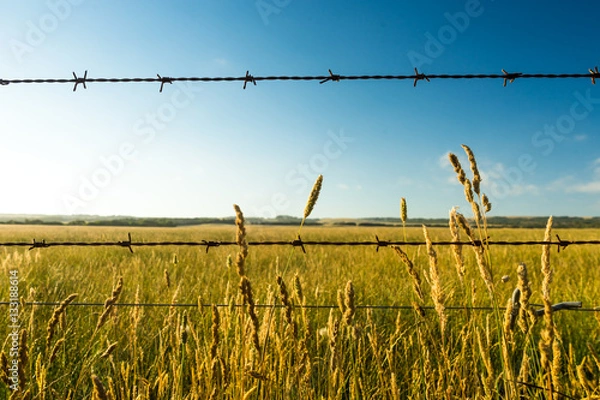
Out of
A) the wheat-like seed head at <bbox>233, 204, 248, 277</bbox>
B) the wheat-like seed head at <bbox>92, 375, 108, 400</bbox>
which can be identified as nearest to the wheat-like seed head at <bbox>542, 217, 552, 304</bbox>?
the wheat-like seed head at <bbox>233, 204, 248, 277</bbox>

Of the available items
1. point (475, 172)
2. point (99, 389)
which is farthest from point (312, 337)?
point (99, 389)

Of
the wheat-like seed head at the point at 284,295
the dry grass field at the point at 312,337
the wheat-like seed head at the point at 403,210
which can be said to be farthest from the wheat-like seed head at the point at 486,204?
the wheat-like seed head at the point at 284,295

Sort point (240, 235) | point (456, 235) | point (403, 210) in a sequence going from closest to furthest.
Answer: point (240, 235) < point (456, 235) < point (403, 210)

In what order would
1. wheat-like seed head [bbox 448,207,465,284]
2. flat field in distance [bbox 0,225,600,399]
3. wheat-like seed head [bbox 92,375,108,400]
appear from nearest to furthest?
wheat-like seed head [bbox 92,375,108,400] < flat field in distance [bbox 0,225,600,399] < wheat-like seed head [bbox 448,207,465,284]

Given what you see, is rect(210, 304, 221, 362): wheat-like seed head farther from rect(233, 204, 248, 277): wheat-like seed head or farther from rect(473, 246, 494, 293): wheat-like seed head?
rect(473, 246, 494, 293): wheat-like seed head

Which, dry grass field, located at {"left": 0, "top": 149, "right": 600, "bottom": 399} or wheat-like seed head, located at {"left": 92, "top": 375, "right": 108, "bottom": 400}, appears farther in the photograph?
dry grass field, located at {"left": 0, "top": 149, "right": 600, "bottom": 399}

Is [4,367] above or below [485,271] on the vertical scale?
below

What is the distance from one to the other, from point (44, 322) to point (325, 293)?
6.61 feet

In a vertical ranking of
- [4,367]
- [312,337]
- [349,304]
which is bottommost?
[312,337]

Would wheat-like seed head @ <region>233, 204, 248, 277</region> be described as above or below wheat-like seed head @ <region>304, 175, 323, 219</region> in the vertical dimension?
below

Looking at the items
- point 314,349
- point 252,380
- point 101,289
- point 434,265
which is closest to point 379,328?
point 314,349

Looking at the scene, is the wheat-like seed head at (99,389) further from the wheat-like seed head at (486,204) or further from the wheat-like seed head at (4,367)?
the wheat-like seed head at (486,204)

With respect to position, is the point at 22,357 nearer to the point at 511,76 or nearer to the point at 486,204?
the point at 486,204

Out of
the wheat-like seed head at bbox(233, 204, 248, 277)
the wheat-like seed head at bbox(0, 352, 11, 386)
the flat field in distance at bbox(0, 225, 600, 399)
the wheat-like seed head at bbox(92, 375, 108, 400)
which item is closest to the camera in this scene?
the wheat-like seed head at bbox(92, 375, 108, 400)
